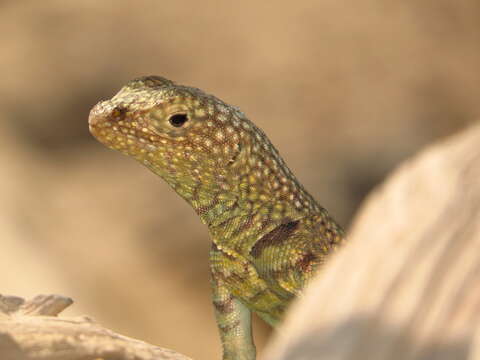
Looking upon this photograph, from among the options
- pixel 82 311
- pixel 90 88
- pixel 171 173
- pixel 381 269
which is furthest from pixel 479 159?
pixel 90 88

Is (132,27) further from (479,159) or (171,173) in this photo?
(479,159)

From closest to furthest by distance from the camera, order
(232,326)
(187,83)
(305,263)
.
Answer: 1. (305,263)
2. (232,326)
3. (187,83)

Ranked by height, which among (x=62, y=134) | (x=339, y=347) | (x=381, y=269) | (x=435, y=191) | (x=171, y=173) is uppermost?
(x=62, y=134)

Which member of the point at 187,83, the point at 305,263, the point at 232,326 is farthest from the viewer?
the point at 187,83

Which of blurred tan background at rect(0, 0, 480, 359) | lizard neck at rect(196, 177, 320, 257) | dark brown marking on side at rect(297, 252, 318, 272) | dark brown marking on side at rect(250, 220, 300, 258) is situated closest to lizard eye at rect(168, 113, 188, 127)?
lizard neck at rect(196, 177, 320, 257)

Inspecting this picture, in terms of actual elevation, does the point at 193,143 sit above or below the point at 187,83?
below

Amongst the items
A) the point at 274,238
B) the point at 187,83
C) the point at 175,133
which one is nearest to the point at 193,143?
the point at 175,133

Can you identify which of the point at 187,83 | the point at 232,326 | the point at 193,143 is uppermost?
the point at 187,83

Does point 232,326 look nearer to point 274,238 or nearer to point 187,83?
point 274,238

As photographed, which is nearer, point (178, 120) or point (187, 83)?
point (178, 120)
